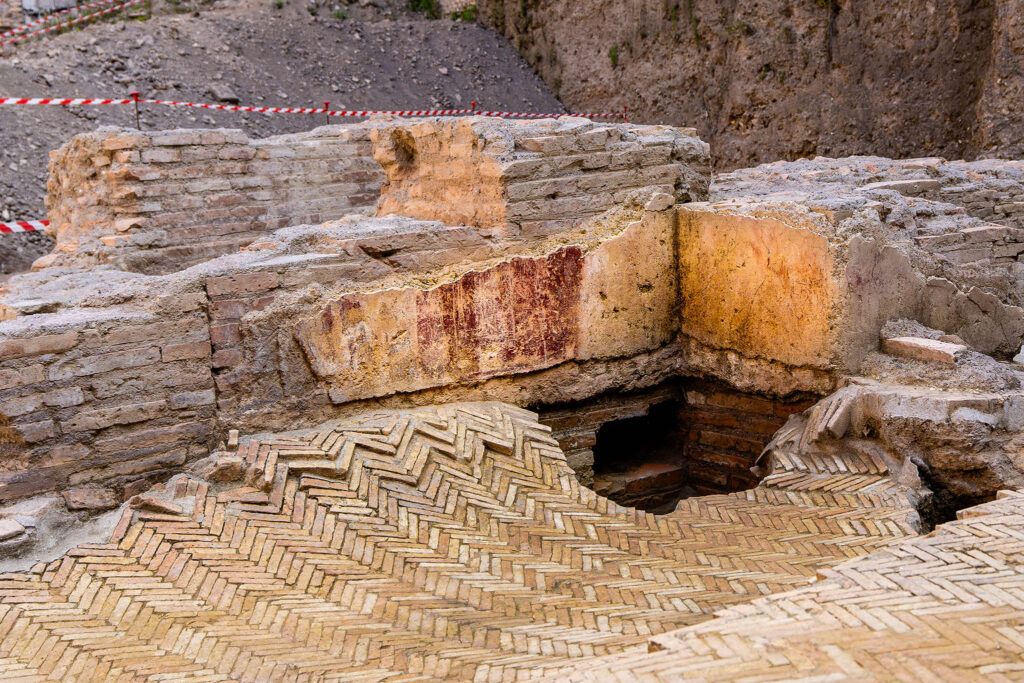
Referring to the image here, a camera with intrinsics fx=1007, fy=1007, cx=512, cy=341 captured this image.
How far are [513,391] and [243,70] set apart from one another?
11.8 meters

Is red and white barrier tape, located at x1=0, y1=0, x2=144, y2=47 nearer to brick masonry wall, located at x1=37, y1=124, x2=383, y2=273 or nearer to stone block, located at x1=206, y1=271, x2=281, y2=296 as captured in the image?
brick masonry wall, located at x1=37, y1=124, x2=383, y2=273

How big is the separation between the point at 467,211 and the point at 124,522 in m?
2.89

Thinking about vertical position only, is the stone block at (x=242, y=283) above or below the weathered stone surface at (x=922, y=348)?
above

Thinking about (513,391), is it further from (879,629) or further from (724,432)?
(879,629)

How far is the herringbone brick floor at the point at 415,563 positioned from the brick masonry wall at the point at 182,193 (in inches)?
127

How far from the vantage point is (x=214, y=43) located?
16594mm

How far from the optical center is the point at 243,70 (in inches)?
638

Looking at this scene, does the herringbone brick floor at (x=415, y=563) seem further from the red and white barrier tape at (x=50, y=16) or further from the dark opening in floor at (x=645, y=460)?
the red and white barrier tape at (x=50, y=16)

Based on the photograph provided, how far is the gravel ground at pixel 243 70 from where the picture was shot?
1343cm

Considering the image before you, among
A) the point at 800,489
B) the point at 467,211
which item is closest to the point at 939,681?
the point at 800,489

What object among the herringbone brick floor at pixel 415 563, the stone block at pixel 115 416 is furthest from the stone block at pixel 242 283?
the herringbone brick floor at pixel 415 563

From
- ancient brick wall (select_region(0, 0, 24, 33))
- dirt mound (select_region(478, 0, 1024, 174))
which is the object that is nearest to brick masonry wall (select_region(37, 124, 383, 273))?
dirt mound (select_region(478, 0, 1024, 174))

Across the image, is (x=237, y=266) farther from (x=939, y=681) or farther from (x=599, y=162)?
(x=939, y=681)

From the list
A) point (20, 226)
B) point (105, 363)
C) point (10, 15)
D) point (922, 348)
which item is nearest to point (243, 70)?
point (10, 15)
